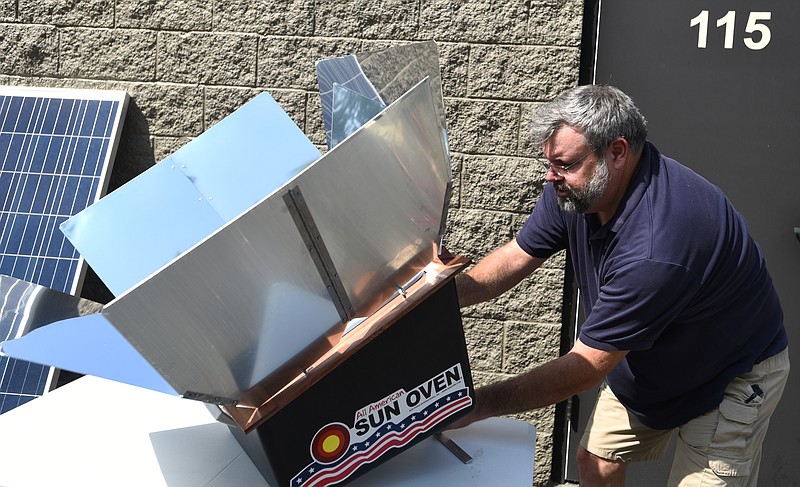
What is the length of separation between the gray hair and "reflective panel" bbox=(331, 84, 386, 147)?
62 cm

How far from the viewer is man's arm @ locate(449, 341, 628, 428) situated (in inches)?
90.0

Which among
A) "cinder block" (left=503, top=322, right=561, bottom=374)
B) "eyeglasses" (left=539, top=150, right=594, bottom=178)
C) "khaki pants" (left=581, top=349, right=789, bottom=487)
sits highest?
"eyeglasses" (left=539, top=150, right=594, bottom=178)

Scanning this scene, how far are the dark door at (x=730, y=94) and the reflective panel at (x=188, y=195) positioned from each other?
6.98 ft

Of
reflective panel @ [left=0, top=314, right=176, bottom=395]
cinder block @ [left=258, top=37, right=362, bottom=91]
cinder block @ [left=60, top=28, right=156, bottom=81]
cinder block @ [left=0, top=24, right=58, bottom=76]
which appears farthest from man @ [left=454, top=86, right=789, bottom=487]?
cinder block @ [left=0, top=24, right=58, bottom=76]

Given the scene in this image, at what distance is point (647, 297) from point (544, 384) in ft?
1.20

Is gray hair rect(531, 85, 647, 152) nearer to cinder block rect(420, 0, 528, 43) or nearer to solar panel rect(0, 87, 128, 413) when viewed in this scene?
cinder block rect(420, 0, 528, 43)

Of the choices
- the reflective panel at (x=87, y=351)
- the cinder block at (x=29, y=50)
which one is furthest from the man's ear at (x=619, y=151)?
the cinder block at (x=29, y=50)

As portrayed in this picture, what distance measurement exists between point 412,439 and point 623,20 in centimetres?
265

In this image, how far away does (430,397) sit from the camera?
209 cm

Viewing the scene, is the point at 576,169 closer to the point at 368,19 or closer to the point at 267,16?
the point at 368,19

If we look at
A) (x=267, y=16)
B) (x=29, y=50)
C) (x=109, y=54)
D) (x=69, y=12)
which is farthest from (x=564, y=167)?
(x=29, y=50)

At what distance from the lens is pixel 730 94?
3.99 m

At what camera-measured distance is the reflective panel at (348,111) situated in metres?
2.13

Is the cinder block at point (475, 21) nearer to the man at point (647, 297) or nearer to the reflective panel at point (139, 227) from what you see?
the man at point (647, 297)
